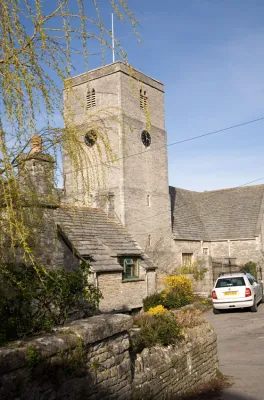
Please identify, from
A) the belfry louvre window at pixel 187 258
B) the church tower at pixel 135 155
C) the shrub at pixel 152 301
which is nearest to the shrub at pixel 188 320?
the shrub at pixel 152 301

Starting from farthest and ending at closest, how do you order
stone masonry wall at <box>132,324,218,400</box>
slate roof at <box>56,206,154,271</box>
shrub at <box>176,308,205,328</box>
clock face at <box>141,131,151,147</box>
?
clock face at <box>141,131,151,147</box> → slate roof at <box>56,206,154,271</box> → shrub at <box>176,308,205,328</box> → stone masonry wall at <box>132,324,218,400</box>

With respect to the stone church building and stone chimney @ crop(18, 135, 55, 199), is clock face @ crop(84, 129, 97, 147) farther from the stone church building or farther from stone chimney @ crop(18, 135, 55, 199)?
the stone church building

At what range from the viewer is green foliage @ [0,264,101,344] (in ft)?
18.4

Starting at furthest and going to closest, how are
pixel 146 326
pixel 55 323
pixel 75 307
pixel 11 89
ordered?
pixel 146 326, pixel 75 307, pixel 55 323, pixel 11 89

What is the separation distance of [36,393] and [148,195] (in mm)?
21007

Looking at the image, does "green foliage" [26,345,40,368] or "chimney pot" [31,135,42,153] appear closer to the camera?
"green foliage" [26,345,40,368]

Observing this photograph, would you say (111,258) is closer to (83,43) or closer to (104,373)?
(104,373)

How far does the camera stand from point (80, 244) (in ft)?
59.8

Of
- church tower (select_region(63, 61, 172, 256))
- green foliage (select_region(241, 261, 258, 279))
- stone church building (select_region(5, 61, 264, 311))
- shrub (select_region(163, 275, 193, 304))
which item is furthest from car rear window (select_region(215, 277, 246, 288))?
green foliage (select_region(241, 261, 258, 279))

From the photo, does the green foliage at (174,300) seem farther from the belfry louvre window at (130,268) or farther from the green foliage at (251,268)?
the green foliage at (251,268)

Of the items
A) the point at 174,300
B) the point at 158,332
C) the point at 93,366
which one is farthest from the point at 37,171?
the point at 174,300

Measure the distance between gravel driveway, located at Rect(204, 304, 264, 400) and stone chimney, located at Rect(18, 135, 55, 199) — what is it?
5.14m

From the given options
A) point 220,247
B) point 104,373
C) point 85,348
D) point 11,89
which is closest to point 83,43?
point 11,89

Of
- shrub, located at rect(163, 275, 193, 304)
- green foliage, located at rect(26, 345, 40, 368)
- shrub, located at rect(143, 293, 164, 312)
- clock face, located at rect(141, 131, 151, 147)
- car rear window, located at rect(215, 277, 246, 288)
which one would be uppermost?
clock face, located at rect(141, 131, 151, 147)
